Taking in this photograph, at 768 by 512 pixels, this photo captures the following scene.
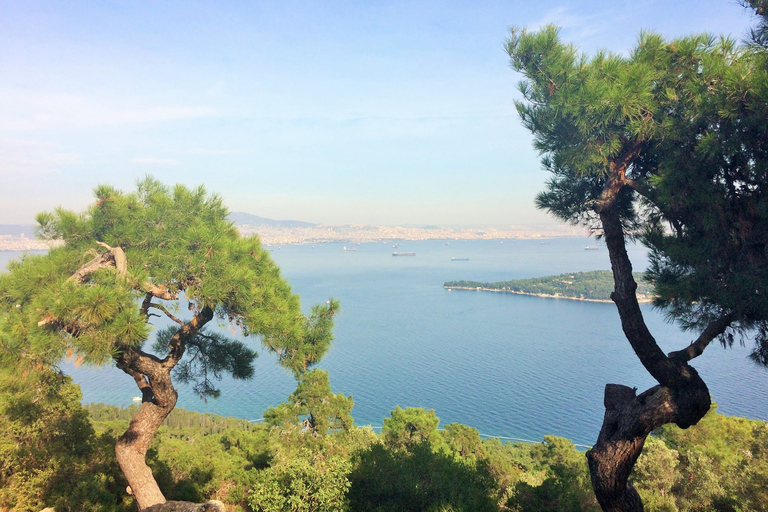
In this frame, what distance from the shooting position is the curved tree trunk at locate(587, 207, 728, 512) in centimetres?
256

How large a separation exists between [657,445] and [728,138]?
683 centimetres

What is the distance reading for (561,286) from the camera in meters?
57.2

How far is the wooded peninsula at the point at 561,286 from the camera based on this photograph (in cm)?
5322

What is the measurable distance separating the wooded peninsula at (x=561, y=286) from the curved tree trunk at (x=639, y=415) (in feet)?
176

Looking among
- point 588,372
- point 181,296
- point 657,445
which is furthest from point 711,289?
point 588,372

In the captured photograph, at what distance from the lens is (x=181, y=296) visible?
337 centimetres

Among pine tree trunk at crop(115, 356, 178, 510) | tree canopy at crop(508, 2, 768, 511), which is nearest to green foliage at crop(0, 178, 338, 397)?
pine tree trunk at crop(115, 356, 178, 510)

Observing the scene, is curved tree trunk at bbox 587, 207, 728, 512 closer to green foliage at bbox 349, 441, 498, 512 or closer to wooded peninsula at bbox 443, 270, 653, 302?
green foliage at bbox 349, 441, 498, 512

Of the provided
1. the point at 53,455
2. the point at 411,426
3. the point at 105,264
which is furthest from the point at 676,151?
the point at 411,426

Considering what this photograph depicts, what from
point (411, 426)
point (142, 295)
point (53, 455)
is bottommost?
point (411, 426)

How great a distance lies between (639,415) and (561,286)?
5907cm

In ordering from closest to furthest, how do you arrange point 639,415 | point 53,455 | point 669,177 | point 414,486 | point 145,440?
point 639,415 < point 669,177 < point 145,440 < point 414,486 < point 53,455

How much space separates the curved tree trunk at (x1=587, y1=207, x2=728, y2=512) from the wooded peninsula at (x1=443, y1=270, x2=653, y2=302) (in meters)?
53.8

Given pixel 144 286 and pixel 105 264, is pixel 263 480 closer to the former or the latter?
pixel 144 286
